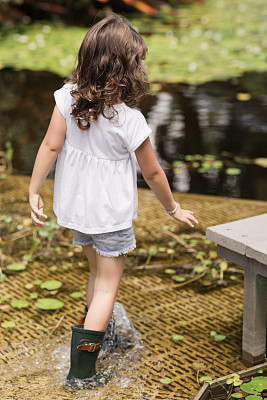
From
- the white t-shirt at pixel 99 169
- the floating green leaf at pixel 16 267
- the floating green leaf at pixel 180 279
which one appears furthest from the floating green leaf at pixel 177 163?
the white t-shirt at pixel 99 169

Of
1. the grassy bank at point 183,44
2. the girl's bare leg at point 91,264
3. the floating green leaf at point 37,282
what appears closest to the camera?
the girl's bare leg at point 91,264

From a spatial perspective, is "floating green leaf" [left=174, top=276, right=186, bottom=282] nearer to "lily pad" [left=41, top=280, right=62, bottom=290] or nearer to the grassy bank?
"lily pad" [left=41, top=280, right=62, bottom=290]

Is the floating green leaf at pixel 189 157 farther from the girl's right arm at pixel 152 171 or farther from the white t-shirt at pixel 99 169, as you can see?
the white t-shirt at pixel 99 169

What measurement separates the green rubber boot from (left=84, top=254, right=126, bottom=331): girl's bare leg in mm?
41

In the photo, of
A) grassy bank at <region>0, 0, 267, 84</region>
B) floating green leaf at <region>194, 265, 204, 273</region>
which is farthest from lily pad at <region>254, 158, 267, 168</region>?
grassy bank at <region>0, 0, 267, 84</region>

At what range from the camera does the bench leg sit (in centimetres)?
239

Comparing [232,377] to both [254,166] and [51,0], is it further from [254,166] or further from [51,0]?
[51,0]

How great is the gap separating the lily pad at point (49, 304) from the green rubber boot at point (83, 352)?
55 centimetres

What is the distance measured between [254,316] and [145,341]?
1.63 feet

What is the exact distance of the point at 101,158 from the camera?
224 centimetres

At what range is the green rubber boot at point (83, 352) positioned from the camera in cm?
229

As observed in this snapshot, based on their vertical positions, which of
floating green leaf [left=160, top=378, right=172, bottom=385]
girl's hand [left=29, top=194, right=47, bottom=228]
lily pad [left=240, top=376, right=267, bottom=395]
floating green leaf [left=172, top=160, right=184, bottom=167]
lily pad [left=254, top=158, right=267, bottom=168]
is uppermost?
Result: girl's hand [left=29, top=194, right=47, bottom=228]

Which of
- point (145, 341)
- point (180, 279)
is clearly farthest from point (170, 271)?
point (145, 341)

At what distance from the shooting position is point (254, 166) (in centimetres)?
474
